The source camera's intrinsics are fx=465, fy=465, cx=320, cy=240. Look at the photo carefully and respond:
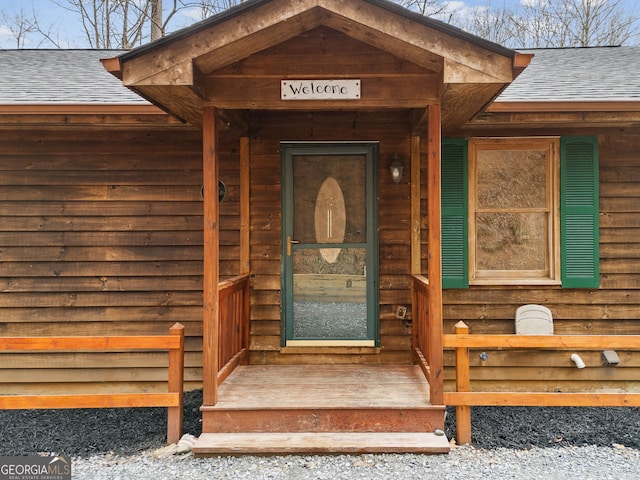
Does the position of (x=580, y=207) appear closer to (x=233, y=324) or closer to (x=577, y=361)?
(x=577, y=361)

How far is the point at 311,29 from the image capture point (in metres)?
3.06

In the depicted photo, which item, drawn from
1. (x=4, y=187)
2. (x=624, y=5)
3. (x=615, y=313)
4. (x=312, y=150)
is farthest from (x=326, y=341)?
(x=624, y=5)

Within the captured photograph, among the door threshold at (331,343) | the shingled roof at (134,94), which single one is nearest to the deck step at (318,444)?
the door threshold at (331,343)

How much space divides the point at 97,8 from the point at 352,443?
1234 centimetres

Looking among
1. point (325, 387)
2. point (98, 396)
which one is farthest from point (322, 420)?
point (98, 396)

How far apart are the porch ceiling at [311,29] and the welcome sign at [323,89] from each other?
0.17 feet

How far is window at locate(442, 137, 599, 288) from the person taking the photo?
4188 mm

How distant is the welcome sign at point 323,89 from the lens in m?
3.05

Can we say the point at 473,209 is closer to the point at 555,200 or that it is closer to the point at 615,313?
the point at 555,200

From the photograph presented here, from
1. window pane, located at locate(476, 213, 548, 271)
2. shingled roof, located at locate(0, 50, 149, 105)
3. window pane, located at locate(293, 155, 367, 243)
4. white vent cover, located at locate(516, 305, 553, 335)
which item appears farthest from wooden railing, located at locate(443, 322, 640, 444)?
shingled roof, located at locate(0, 50, 149, 105)

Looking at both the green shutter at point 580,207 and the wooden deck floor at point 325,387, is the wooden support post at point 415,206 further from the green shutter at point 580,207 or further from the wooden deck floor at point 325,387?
the green shutter at point 580,207

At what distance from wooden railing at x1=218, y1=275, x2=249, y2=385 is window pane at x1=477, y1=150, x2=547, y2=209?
91.6 inches

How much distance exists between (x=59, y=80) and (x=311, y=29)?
3091mm

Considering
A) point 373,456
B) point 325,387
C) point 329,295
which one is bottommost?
point 373,456
